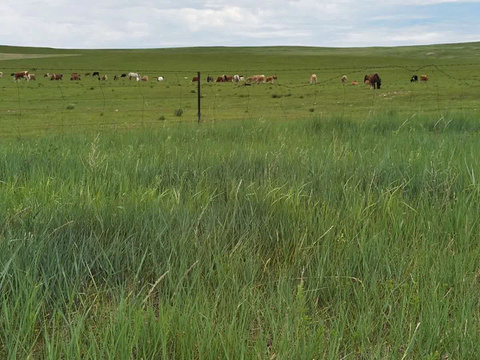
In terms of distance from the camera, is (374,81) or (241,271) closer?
(241,271)

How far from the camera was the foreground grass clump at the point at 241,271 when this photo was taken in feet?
6.98

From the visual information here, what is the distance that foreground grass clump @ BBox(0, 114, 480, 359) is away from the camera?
6.98ft

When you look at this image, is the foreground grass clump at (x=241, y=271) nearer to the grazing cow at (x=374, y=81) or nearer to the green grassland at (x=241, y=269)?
the green grassland at (x=241, y=269)

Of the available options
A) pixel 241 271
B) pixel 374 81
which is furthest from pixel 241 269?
pixel 374 81

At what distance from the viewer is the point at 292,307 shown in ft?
7.51

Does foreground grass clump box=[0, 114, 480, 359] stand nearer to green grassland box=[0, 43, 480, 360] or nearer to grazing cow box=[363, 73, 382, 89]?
green grassland box=[0, 43, 480, 360]

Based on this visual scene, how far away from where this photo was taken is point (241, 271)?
2.82 metres

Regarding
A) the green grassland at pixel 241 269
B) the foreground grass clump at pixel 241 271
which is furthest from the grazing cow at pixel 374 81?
the foreground grass clump at pixel 241 271

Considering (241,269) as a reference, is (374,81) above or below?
above

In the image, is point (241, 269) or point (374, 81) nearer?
point (241, 269)

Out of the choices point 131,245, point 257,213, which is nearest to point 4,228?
point 131,245

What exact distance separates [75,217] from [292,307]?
6.14ft

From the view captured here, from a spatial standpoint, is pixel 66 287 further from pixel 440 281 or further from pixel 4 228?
pixel 440 281

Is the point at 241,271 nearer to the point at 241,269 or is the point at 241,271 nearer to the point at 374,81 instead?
the point at 241,269
